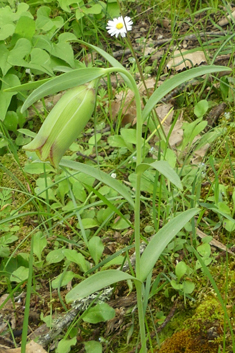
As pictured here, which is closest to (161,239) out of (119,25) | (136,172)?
(136,172)

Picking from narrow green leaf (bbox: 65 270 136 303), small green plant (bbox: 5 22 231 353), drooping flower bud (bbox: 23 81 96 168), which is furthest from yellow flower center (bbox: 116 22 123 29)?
narrow green leaf (bbox: 65 270 136 303)

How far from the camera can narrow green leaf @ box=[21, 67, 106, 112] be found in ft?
2.64

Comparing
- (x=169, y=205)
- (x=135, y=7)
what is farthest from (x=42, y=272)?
(x=135, y=7)

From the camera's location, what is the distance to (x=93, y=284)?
3.15ft

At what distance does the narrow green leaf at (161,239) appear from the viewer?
3.36 ft

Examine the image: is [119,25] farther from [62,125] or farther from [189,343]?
[189,343]

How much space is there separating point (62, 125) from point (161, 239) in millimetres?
403

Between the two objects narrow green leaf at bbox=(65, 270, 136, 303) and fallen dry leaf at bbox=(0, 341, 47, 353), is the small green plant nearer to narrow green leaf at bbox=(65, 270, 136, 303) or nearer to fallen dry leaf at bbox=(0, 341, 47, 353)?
narrow green leaf at bbox=(65, 270, 136, 303)

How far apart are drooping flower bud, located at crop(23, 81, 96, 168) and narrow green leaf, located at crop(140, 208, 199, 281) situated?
1.17ft

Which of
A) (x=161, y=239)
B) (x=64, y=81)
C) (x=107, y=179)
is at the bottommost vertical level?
(x=161, y=239)

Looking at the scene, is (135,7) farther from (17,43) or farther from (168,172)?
(168,172)

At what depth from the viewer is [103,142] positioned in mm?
1941

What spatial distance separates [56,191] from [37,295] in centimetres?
47

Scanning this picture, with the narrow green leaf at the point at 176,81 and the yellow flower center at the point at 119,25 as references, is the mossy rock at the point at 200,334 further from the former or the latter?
the yellow flower center at the point at 119,25
